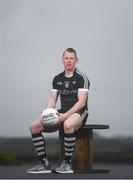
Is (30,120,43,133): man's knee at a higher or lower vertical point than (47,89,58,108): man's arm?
lower

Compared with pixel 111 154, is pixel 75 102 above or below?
above

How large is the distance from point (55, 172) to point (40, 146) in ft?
1.32

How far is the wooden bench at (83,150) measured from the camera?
6.23m

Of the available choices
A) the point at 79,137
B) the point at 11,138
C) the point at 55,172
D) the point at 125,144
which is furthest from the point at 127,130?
the point at 11,138

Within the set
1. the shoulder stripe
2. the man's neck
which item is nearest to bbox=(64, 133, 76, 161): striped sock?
the shoulder stripe

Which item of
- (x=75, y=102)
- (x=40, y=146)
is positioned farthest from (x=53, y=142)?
(x=75, y=102)

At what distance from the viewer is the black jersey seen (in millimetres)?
6293

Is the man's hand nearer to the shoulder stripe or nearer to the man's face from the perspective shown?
the shoulder stripe

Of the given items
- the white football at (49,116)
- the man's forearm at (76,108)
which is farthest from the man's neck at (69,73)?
the white football at (49,116)

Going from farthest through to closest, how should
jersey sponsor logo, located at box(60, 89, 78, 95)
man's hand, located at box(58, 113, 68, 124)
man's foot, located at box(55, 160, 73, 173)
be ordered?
jersey sponsor logo, located at box(60, 89, 78, 95)
man's hand, located at box(58, 113, 68, 124)
man's foot, located at box(55, 160, 73, 173)

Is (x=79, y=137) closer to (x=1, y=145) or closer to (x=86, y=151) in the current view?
(x=86, y=151)

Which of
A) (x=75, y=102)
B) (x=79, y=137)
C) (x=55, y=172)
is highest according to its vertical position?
(x=75, y=102)

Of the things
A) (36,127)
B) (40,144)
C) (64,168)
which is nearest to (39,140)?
(40,144)

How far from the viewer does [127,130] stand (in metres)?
6.31
